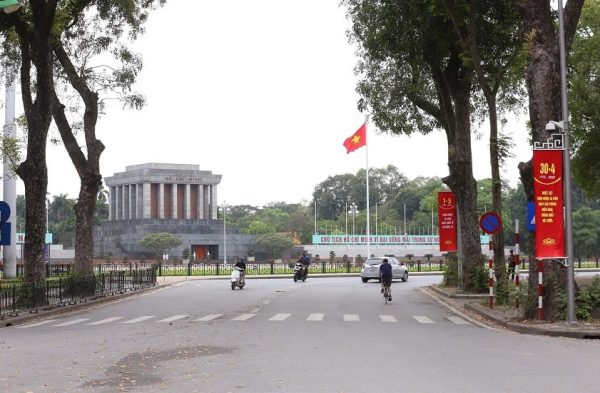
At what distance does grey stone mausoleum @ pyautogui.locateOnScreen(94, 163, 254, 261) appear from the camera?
89.9m

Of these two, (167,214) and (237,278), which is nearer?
(237,278)

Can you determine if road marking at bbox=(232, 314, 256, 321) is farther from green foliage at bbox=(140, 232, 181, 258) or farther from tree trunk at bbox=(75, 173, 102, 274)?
green foliage at bbox=(140, 232, 181, 258)

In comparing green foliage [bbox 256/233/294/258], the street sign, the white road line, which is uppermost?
the street sign

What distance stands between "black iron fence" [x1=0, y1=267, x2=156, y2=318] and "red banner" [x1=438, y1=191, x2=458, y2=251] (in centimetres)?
1383

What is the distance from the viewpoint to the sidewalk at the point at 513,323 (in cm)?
1448

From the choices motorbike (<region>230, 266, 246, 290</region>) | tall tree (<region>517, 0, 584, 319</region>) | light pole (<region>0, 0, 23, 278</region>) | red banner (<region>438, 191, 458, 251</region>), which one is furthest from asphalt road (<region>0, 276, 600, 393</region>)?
light pole (<region>0, 0, 23, 278</region>)

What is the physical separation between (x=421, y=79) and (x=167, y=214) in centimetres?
7892

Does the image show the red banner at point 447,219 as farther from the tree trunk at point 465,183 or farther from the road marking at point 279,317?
the road marking at point 279,317

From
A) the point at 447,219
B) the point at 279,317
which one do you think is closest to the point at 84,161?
the point at 279,317

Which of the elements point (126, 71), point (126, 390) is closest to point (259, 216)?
point (126, 71)

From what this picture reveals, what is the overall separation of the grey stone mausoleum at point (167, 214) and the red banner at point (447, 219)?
60065 millimetres

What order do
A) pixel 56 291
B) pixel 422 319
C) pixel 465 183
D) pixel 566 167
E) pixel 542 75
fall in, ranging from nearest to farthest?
1. pixel 566 167
2. pixel 542 75
3. pixel 422 319
4. pixel 56 291
5. pixel 465 183

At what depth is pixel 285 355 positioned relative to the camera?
11094mm

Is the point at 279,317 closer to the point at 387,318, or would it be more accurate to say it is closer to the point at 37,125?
the point at 387,318
